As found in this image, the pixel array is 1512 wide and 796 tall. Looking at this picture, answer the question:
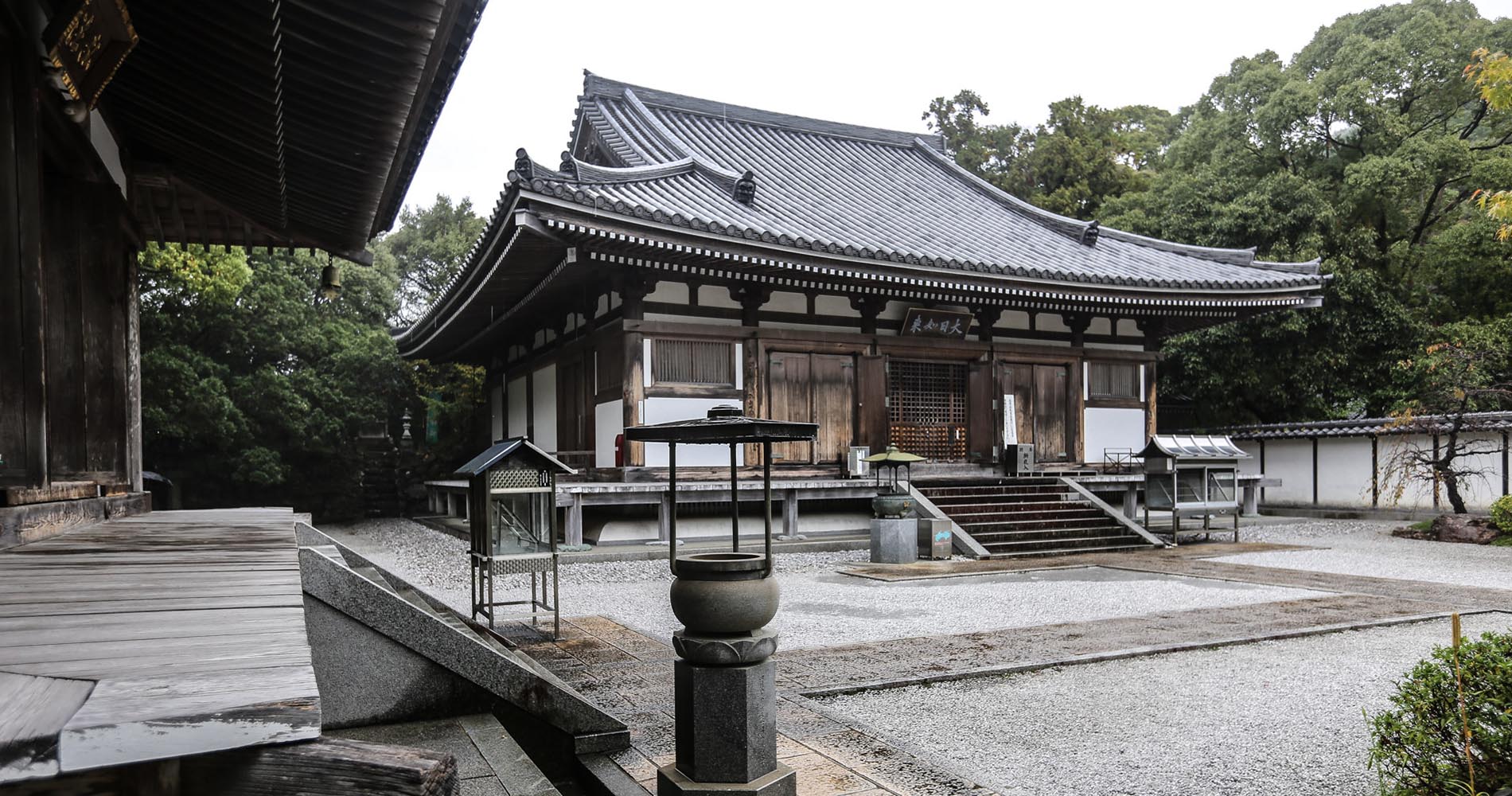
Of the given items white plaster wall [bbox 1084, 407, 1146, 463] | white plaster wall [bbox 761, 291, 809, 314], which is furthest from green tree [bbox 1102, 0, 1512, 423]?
white plaster wall [bbox 761, 291, 809, 314]

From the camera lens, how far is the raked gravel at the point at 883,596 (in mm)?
6996

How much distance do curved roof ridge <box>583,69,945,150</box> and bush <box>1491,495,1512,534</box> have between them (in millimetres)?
13231

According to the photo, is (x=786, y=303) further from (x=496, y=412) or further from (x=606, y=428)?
(x=496, y=412)

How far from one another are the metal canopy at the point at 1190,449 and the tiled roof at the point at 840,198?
9.21 feet

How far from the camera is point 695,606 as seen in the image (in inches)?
129

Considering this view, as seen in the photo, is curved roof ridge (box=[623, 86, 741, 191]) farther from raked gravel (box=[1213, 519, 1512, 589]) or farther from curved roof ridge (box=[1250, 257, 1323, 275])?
curved roof ridge (box=[1250, 257, 1323, 275])

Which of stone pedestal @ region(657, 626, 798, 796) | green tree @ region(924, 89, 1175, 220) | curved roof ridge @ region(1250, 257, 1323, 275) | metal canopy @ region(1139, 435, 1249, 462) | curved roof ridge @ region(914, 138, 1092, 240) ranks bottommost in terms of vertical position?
stone pedestal @ region(657, 626, 798, 796)

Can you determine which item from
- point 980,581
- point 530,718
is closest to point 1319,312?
point 980,581

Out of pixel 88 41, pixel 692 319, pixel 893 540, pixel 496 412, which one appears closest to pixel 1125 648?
pixel 893 540

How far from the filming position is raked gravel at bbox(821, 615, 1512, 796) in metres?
3.63

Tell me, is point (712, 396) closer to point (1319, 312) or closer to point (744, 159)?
point (744, 159)

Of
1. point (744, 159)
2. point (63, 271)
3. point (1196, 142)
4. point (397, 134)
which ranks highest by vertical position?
point (1196, 142)

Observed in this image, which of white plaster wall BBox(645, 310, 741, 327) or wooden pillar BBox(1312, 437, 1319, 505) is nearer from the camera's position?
white plaster wall BBox(645, 310, 741, 327)

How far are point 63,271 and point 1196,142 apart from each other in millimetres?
28201
